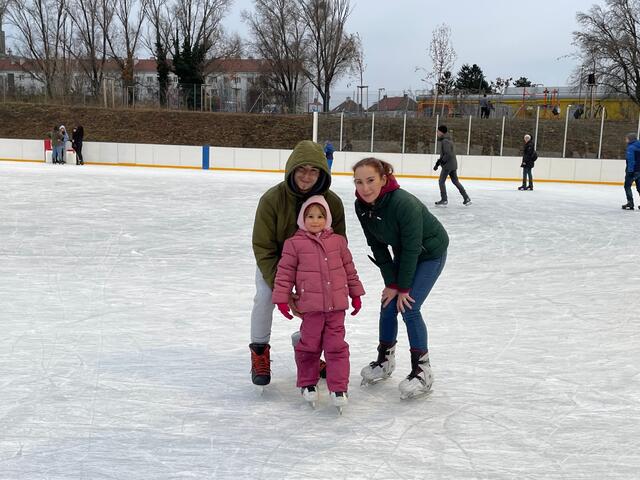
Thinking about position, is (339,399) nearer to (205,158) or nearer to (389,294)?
(389,294)

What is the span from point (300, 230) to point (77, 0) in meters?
45.0

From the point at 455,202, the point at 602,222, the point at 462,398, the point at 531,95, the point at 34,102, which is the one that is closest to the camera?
the point at 462,398

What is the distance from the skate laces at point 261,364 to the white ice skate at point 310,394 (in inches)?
8.2

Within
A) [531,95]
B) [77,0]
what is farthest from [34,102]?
[531,95]

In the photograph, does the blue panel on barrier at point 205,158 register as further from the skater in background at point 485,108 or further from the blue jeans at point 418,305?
the blue jeans at point 418,305

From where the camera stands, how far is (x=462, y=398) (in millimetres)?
2912

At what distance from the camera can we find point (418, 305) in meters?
2.84

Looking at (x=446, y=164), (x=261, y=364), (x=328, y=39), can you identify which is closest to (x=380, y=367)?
(x=261, y=364)

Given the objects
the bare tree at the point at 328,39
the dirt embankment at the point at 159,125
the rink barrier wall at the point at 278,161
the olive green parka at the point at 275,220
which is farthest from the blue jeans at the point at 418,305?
the bare tree at the point at 328,39

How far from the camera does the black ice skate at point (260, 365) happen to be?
289 cm

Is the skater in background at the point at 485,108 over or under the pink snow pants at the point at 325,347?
over

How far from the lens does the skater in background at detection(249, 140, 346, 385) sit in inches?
103

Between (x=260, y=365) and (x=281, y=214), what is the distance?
676mm

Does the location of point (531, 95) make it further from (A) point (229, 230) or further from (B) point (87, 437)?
(B) point (87, 437)
